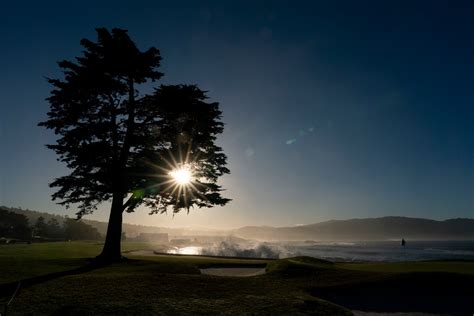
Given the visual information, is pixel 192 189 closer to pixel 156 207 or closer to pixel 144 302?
pixel 156 207

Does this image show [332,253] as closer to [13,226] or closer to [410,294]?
[410,294]

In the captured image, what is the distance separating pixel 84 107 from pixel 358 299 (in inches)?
778

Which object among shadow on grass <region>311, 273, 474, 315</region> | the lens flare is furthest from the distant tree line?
shadow on grass <region>311, 273, 474, 315</region>

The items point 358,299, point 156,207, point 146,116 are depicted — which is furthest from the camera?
point 156,207

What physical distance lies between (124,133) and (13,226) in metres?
87.0

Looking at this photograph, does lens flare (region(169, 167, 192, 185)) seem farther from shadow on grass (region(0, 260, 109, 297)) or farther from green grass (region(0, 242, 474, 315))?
green grass (region(0, 242, 474, 315))

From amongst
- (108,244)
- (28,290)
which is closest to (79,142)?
(108,244)

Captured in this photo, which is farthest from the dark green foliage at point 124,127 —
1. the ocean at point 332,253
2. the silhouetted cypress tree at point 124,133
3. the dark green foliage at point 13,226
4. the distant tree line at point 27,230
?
the dark green foliage at point 13,226

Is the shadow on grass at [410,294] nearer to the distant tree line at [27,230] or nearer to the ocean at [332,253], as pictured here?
the ocean at [332,253]

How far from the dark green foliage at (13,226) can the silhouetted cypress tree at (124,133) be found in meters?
74.6

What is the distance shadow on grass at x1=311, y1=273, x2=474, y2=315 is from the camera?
10.7 m

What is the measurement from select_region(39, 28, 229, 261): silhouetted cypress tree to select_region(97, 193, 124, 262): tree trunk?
0.06m

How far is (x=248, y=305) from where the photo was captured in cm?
918

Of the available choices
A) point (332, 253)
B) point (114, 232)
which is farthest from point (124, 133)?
point (332, 253)
